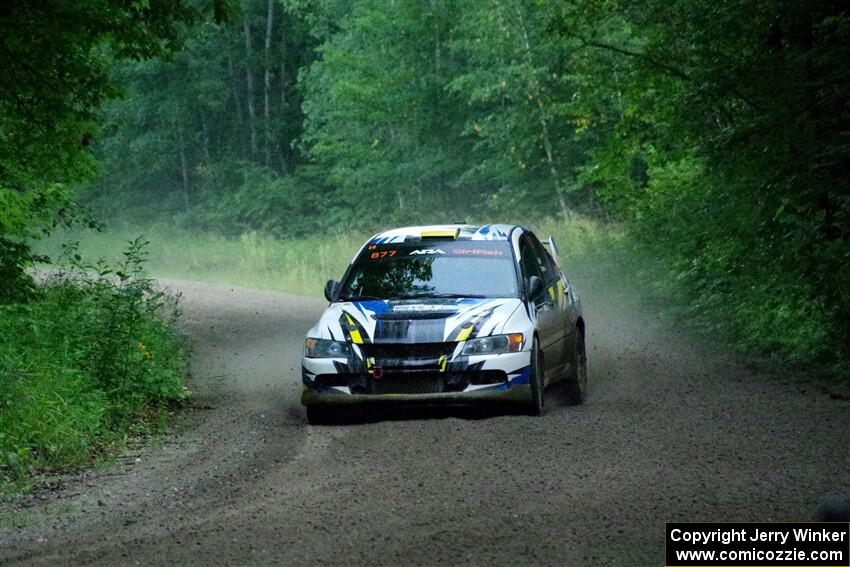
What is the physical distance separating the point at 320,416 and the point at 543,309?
2318mm

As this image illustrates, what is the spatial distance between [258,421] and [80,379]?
1646 mm

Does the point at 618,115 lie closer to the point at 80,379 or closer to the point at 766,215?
the point at 766,215

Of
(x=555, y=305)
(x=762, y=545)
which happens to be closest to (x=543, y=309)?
(x=555, y=305)

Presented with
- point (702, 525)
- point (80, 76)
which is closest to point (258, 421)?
point (80, 76)

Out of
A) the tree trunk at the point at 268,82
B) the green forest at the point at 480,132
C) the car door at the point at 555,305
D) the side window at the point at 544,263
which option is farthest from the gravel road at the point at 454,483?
the tree trunk at the point at 268,82

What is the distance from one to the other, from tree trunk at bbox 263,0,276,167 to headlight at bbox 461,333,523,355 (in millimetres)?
46960

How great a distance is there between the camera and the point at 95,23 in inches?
472

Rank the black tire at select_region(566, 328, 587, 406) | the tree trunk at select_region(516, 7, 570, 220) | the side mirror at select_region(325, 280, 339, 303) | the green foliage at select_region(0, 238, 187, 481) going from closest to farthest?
the green foliage at select_region(0, 238, 187, 481)
the side mirror at select_region(325, 280, 339, 303)
the black tire at select_region(566, 328, 587, 406)
the tree trunk at select_region(516, 7, 570, 220)

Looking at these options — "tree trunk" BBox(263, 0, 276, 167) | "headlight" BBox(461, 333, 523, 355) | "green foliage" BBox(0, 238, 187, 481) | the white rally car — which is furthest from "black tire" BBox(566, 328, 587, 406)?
"tree trunk" BBox(263, 0, 276, 167)

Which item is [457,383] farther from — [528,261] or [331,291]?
[528,261]

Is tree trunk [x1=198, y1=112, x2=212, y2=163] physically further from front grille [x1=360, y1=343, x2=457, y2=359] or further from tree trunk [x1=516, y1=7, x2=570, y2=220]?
front grille [x1=360, y1=343, x2=457, y2=359]

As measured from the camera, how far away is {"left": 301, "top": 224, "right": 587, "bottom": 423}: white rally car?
37.2 ft

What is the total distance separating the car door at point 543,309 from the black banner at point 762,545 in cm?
515

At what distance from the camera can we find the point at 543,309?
40.7ft
